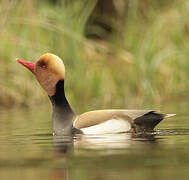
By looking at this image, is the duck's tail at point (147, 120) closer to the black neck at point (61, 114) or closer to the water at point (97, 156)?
the water at point (97, 156)

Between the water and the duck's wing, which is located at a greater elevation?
the duck's wing

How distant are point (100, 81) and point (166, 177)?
1040 centimetres

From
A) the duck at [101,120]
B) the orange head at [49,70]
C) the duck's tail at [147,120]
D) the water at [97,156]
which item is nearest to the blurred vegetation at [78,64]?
the orange head at [49,70]

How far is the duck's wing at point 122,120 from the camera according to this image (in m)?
6.87

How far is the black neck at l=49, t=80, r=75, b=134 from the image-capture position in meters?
7.17

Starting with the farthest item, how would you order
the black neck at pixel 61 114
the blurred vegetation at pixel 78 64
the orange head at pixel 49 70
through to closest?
the blurred vegetation at pixel 78 64 < the orange head at pixel 49 70 < the black neck at pixel 61 114

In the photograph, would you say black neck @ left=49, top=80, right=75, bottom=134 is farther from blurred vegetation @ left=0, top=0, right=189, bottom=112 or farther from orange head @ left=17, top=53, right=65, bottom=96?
blurred vegetation @ left=0, top=0, right=189, bottom=112

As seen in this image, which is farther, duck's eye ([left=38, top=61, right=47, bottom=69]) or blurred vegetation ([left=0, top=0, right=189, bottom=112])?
blurred vegetation ([left=0, top=0, right=189, bottom=112])

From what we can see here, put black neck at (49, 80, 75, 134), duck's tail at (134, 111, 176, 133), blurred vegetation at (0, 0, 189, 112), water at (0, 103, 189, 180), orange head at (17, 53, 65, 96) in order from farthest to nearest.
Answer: blurred vegetation at (0, 0, 189, 112) < orange head at (17, 53, 65, 96) < black neck at (49, 80, 75, 134) < duck's tail at (134, 111, 176, 133) < water at (0, 103, 189, 180)

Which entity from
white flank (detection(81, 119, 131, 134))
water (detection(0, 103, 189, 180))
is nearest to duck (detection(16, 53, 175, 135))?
white flank (detection(81, 119, 131, 134))

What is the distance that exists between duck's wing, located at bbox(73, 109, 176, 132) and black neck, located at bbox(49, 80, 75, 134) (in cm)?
24

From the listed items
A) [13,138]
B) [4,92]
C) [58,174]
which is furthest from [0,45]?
[58,174]

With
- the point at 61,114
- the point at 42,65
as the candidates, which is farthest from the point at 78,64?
the point at 61,114

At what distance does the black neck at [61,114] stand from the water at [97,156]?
165 millimetres
